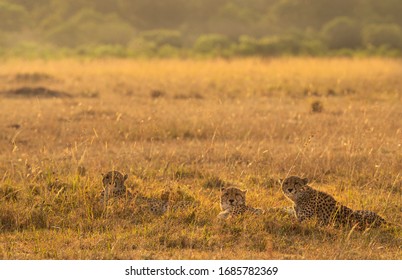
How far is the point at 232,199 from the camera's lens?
6.66 m

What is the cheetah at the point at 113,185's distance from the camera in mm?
6965

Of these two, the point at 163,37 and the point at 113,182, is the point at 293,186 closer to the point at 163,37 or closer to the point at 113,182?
the point at 113,182

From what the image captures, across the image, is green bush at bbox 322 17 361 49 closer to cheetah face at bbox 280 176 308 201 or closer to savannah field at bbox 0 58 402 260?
savannah field at bbox 0 58 402 260

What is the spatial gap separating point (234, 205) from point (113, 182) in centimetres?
108

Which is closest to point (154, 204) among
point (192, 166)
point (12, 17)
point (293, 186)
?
point (293, 186)

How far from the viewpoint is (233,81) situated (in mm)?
21188

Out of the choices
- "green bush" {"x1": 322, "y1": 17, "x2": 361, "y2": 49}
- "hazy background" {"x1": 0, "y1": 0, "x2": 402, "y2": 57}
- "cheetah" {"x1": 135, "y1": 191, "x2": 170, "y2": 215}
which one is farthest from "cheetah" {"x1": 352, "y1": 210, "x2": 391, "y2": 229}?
"green bush" {"x1": 322, "y1": 17, "x2": 361, "y2": 49}

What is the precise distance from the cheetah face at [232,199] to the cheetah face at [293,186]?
36 centimetres

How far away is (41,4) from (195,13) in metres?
7.93

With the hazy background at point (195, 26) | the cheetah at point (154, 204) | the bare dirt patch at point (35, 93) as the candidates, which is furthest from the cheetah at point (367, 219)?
the hazy background at point (195, 26)

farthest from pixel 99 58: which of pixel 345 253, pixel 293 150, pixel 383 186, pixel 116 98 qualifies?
pixel 345 253

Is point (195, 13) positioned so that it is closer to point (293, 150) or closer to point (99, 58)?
point (99, 58)

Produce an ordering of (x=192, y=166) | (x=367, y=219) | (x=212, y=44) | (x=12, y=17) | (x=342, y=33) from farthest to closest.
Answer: (x=12, y=17)
(x=342, y=33)
(x=212, y=44)
(x=192, y=166)
(x=367, y=219)
